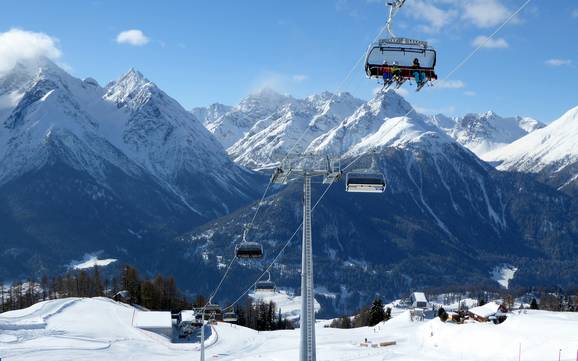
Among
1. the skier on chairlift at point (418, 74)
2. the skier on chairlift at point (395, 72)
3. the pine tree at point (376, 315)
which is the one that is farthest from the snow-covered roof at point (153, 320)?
the skier on chairlift at point (418, 74)

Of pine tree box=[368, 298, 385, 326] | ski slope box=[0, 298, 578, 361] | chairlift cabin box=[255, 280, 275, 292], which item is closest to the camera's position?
chairlift cabin box=[255, 280, 275, 292]

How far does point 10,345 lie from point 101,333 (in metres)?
19.8

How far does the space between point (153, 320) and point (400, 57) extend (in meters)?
98.3

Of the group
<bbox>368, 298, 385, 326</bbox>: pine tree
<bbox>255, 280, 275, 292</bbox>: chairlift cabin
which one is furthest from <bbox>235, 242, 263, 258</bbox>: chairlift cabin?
<bbox>368, 298, 385, 326</bbox>: pine tree

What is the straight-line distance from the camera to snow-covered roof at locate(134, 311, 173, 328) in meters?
127

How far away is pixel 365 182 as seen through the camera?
46906 millimetres

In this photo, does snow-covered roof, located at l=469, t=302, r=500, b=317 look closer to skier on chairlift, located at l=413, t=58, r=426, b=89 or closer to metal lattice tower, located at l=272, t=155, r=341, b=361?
metal lattice tower, located at l=272, t=155, r=341, b=361

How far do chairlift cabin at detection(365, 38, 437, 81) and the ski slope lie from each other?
51161 millimetres

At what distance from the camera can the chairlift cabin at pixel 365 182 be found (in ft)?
153

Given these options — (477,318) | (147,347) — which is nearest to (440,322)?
(477,318)

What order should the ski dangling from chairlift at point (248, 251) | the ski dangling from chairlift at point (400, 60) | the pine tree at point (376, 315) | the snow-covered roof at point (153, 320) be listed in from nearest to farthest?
the ski dangling from chairlift at point (400, 60) < the ski dangling from chairlift at point (248, 251) < the snow-covered roof at point (153, 320) < the pine tree at point (376, 315)

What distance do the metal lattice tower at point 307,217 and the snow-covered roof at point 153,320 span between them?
83166 millimetres

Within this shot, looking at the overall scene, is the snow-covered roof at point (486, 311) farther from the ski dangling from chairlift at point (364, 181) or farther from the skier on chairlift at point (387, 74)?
the skier on chairlift at point (387, 74)

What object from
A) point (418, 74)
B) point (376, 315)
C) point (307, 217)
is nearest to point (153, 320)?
point (376, 315)
